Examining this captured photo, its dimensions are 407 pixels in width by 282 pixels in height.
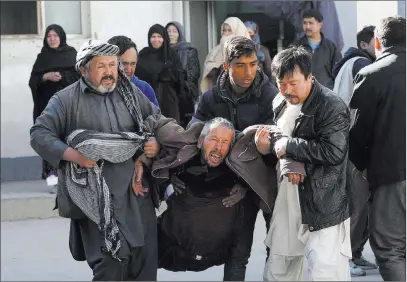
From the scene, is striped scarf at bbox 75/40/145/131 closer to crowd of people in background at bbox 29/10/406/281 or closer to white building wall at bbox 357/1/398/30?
crowd of people in background at bbox 29/10/406/281

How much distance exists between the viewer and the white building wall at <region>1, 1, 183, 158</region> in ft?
34.6

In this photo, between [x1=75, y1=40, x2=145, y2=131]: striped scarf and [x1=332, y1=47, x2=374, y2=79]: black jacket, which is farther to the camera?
[x1=332, y1=47, x2=374, y2=79]: black jacket

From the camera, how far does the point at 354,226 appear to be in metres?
5.86

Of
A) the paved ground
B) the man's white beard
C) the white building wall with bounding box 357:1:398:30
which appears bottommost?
the paved ground

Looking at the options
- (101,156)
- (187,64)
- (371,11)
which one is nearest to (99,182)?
(101,156)

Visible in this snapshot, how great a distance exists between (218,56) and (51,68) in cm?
161

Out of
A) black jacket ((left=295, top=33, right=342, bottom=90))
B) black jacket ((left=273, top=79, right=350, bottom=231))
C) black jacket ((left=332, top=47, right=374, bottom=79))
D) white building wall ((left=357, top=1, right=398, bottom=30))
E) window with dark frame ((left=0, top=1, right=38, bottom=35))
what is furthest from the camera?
white building wall ((left=357, top=1, right=398, bottom=30))

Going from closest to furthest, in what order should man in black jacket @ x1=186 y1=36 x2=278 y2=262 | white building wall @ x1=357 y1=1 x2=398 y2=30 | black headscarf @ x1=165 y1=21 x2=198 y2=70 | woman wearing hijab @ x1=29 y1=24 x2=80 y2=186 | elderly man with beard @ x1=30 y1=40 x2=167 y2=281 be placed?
elderly man with beard @ x1=30 y1=40 x2=167 y2=281, man in black jacket @ x1=186 y1=36 x2=278 y2=262, woman wearing hijab @ x1=29 y1=24 x2=80 y2=186, black headscarf @ x1=165 y1=21 x2=198 y2=70, white building wall @ x1=357 y1=1 x2=398 y2=30

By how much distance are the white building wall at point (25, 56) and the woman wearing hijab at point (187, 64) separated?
1.54 feet

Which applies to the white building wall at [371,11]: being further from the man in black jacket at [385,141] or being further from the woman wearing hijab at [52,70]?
the man in black jacket at [385,141]

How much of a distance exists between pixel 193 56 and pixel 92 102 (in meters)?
4.73

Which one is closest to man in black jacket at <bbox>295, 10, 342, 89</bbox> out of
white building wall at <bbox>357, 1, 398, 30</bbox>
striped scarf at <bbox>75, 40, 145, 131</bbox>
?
white building wall at <bbox>357, 1, 398, 30</bbox>

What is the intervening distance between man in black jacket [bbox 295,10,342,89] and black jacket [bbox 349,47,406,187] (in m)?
3.38

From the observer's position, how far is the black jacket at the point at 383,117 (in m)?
5.73
